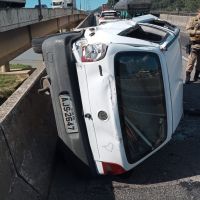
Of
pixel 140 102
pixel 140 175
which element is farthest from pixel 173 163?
pixel 140 102

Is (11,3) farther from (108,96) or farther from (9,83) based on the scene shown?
(108,96)

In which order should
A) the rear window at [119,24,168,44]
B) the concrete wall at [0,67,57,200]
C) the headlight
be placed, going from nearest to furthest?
1. the concrete wall at [0,67,57,200]
2. the headlight
3. the rear window at [119,24,168,44]

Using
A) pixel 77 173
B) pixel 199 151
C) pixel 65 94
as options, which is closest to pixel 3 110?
pixel 65 94

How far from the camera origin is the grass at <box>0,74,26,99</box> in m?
13.6

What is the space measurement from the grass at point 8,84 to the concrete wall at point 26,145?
25.1 ft

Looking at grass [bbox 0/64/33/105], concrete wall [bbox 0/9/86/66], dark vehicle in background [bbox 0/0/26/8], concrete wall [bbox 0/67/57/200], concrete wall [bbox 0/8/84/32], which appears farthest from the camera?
dark vehicle in background [bbox 0/0/26/8]

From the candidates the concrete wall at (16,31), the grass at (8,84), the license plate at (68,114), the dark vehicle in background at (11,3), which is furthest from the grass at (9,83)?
the license plate at (68,114)

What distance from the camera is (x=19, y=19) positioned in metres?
16.8

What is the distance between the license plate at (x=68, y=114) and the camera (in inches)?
188

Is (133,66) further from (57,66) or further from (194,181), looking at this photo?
(194,181)

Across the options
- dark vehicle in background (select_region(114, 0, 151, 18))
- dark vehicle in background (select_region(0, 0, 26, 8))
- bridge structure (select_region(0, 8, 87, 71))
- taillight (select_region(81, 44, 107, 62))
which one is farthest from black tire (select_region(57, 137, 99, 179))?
dark vehicle in background (select_region(114, 0, 151, 18))

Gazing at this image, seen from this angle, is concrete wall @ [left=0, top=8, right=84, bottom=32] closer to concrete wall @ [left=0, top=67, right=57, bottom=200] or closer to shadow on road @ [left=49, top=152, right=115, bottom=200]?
concrete wall @ [left=0, top=67, right=57, bottom=200]

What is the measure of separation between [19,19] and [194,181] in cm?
1295

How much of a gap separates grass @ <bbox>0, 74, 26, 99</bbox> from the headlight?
876 centimetres
